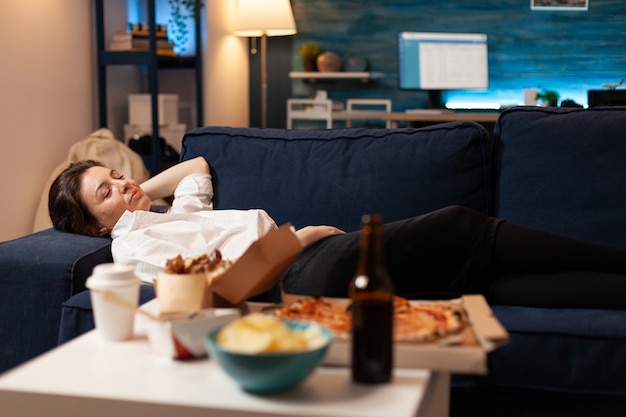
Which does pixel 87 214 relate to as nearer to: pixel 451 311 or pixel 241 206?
pixel 241 206

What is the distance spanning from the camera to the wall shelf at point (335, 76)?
19.9 feet

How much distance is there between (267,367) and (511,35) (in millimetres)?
5313

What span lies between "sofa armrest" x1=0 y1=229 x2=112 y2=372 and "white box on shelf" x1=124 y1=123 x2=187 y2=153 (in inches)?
91.4

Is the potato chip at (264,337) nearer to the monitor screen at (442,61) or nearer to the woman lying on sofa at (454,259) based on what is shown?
the woman lying on sofa at (454,259)

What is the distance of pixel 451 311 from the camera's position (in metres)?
1.43

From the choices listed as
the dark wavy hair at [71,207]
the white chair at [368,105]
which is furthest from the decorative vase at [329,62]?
the dark wavy hair at [71,207]

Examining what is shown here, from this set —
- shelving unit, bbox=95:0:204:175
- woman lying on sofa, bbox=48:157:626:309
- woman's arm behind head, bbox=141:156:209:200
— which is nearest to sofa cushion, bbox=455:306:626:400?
woman lying on sofa, bbox=48:157:626:309

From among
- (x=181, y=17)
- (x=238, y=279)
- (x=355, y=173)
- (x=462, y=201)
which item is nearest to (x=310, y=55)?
(x=181, y=17)

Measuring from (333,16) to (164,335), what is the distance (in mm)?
5190

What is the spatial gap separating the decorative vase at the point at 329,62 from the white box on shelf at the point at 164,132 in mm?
1622

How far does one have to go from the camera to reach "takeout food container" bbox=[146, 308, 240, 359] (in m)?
1.30

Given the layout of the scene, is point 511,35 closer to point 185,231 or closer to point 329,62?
point 329,62

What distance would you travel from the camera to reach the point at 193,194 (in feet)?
8.44

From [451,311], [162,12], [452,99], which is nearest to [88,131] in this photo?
[162,12]
